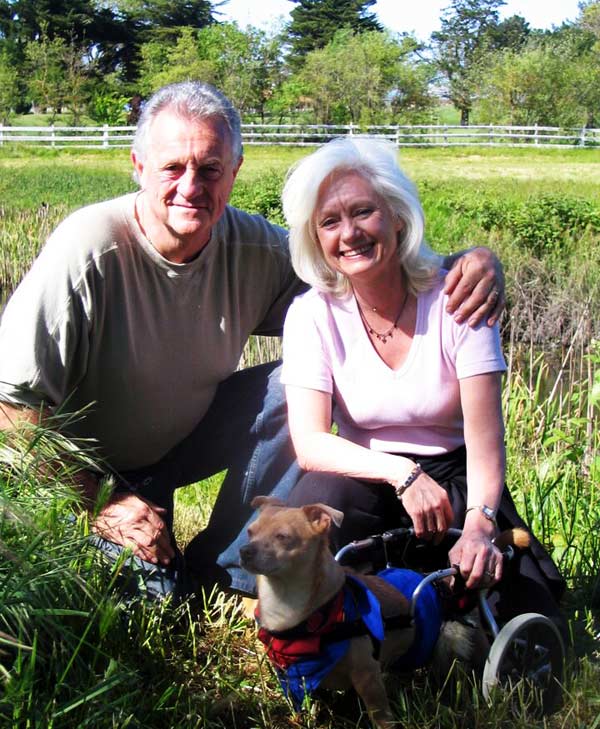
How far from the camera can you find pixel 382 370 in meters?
3.17

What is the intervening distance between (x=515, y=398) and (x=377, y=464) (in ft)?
10.0

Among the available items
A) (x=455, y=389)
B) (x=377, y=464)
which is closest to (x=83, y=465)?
(x=377, y=464)

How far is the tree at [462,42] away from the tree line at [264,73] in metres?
0.29

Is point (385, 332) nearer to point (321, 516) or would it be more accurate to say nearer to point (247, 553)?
point (321, 516)

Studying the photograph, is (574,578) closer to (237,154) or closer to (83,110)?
(237,154)

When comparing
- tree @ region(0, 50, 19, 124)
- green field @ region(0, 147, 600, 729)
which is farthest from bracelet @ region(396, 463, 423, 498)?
tree @ region(0, 50, 19, 124)

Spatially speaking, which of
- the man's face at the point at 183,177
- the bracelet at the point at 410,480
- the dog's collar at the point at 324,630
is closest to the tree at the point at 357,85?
the man's face at the point at 183,177

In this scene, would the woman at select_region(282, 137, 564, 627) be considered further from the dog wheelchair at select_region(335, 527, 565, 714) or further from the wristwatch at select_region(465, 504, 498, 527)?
the dog wheelchair at select_region(335, 527, 565, 714)

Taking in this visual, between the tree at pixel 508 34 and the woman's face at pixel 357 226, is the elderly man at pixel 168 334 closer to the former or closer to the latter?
the woman's face at pixel 357 226

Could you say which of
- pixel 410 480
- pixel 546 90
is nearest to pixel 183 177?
pixel 410 480

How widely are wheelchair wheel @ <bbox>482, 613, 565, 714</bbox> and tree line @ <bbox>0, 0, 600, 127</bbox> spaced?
39.9 metres

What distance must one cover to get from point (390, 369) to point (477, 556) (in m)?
0.70

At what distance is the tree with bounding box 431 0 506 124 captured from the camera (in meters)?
57.4

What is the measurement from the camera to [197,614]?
344cm
